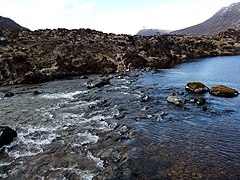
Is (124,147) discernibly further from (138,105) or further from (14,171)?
(138,105)

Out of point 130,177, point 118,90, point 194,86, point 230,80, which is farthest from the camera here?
point 230,80

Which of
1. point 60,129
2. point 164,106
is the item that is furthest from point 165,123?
point 60,129

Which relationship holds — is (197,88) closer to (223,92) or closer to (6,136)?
(223,92)

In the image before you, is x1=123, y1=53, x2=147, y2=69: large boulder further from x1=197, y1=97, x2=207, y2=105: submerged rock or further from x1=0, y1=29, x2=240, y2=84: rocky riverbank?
x1=197, y1=97, x2=207, y2=105: submerged rock

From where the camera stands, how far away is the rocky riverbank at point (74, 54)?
55844mm

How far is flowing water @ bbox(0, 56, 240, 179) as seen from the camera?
1614 centimetres

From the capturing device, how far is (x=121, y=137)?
69.3 feet

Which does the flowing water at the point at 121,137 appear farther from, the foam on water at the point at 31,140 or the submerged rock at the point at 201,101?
the submerged rock at the point at 201,101

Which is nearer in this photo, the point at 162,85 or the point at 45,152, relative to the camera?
the point at 45,152

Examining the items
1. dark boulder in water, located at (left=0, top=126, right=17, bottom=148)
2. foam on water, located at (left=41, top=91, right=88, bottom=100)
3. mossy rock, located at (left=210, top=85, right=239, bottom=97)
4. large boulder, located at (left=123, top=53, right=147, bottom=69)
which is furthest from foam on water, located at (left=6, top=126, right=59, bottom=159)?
large boulder, located at (left=123, top=53, right=147, bottom=69)

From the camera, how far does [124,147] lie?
1917cm

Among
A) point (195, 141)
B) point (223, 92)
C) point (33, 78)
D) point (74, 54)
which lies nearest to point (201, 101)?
point (223, 92)

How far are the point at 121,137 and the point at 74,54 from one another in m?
48.4

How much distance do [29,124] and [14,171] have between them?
885 cm
